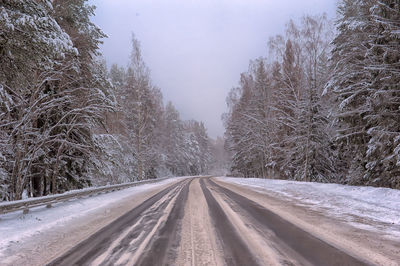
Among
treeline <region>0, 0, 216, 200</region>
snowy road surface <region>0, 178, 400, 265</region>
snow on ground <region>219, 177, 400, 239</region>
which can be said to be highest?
treeline <region>0, 0, 216, 200</region>

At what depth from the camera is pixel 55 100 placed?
952cm

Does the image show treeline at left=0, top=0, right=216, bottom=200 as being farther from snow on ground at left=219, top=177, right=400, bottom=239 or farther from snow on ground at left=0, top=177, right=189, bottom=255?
snow on ground at left=219, top=177, right=400, bottom=239

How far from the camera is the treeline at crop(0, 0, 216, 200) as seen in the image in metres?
5.88

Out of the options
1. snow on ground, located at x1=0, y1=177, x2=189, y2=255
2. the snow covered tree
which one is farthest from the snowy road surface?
the snow covered tree

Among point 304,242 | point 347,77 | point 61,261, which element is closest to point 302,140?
point 347,77

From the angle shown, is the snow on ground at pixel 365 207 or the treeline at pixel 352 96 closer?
the snow on ground at pixel 365 207

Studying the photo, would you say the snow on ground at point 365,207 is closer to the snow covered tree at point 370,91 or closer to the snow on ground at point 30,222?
the snow covered tree at point 370,91

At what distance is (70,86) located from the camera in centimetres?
1215

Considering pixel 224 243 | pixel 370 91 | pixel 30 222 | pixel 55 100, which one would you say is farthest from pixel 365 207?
pixel 55 100

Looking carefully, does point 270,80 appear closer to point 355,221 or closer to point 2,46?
point 355,221

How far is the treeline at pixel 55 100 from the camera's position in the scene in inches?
232

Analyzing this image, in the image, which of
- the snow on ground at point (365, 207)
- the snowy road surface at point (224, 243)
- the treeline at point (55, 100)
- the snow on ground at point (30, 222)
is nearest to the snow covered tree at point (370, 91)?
the snow on ground at point (365, 207)

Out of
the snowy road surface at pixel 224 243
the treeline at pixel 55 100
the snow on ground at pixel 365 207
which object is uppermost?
the treeline at pixel 55 100

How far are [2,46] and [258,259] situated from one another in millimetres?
7604
